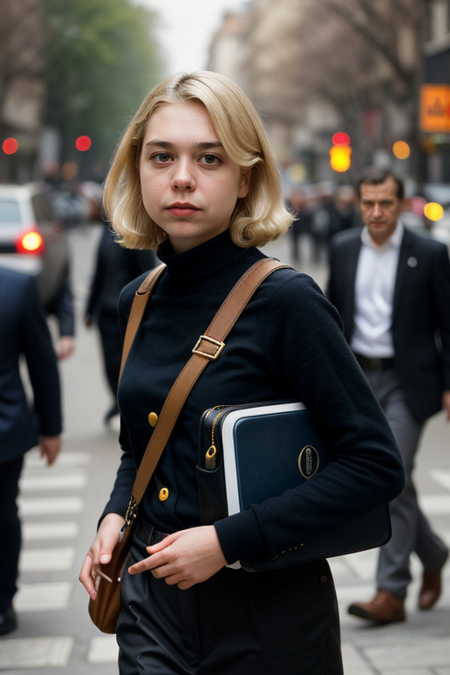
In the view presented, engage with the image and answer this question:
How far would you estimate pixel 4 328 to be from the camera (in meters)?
4.43

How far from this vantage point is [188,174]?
2.10 m

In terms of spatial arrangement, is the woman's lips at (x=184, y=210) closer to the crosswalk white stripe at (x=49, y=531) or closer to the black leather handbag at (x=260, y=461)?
the black leather handbag at (x=260, y=461)

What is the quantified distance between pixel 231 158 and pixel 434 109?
18.7 m

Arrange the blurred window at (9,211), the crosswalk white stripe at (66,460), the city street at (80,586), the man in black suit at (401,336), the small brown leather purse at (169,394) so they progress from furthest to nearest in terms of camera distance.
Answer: the blurred window at (9,211) → the crosswalk white stripe at (66,460) → the man in black suit at (401,336) → the city street at (80,586) → the small brown leather purse at (169,394)

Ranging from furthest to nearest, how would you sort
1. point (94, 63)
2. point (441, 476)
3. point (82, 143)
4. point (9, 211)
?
point (82, 143)
point (94, 63)
point (9, 211)
point (441, 476)

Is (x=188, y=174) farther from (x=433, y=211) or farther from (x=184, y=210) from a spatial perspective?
(x=433, y=211)

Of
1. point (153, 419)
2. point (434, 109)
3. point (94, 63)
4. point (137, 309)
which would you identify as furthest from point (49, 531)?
point (94, 63)

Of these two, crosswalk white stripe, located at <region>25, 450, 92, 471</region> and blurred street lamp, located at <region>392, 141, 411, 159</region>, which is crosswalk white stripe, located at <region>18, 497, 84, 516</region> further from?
blurred street lamp, located at <region>392, 141, 411, 159</region>

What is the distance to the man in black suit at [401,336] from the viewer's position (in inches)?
189

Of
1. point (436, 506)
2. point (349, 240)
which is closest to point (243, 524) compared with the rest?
point (349, 240)

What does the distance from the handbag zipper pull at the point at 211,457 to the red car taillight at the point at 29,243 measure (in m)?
12.8

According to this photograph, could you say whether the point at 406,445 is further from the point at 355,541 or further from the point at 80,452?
the point at 80,452

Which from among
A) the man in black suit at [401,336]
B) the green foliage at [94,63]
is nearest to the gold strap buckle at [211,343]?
the man in black suit at [401,336]

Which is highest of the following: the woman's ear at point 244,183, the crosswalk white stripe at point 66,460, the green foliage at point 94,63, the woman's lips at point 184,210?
the green foliage at point 94,63
